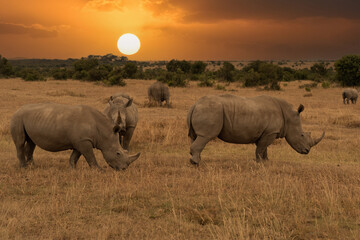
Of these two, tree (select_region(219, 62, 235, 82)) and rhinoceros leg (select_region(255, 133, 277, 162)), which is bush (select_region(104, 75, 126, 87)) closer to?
tree (select_region(219, 62, 235, 82))

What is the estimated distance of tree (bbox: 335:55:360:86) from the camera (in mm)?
34844

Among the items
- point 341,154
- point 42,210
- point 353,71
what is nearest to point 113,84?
point 353,71

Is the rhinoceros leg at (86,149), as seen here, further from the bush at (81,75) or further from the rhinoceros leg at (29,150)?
the bush at (81,75)

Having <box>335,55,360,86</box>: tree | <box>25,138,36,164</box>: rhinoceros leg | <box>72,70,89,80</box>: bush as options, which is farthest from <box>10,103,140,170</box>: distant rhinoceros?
<box>72,70,89,80</box>: bush

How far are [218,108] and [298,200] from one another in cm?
281

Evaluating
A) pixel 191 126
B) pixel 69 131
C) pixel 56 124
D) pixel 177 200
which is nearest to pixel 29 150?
pixel 56 124

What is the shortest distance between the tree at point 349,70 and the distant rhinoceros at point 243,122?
30.4 meters

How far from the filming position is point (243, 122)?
7.34 meters

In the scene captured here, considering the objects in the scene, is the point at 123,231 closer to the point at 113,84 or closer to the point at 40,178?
the point at 40,178

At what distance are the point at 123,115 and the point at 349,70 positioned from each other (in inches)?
1301

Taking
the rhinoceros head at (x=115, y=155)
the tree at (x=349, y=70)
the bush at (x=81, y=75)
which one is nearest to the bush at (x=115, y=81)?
the bush at (x=81, y=75)

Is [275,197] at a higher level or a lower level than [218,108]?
lower

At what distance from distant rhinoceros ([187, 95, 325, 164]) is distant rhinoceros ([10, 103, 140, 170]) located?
149 cm

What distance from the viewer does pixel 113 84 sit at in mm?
32750
